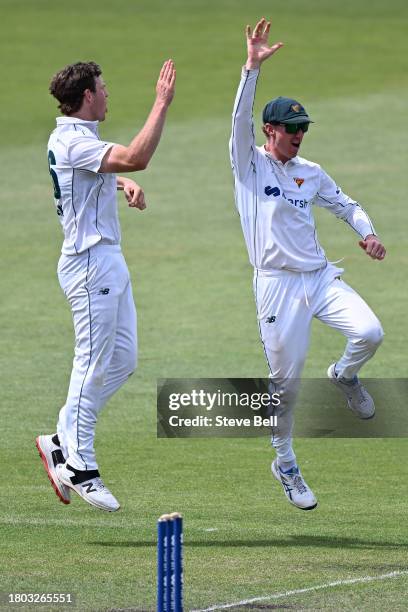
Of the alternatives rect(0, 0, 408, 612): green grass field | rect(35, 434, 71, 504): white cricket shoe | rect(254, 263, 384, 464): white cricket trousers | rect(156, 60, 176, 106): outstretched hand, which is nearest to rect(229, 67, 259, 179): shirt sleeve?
rect(254, 263, 384, 464): white cricket trousers

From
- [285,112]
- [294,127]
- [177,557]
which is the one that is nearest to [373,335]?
[294,127]

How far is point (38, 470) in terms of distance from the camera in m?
12.5

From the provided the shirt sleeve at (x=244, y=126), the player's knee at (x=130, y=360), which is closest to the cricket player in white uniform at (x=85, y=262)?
the player's knee at (x=130, y=360)

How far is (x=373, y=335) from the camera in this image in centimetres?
1080

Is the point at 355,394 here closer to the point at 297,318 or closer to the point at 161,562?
the point at 297,318

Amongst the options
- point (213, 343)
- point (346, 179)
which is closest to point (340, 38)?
point (346, 179)

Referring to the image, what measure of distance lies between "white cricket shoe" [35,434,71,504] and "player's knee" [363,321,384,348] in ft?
7.65

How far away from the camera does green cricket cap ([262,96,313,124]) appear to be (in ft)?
35.6

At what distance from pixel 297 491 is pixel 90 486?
5.42ft

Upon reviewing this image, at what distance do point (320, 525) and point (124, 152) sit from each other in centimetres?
307

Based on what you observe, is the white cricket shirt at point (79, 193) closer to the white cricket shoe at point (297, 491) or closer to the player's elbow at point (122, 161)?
the player's elbow at point (122, 161)

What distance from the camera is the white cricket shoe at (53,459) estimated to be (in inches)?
411

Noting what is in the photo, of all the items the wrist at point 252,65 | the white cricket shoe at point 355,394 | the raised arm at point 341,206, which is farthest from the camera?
the white cricket shoe at point 355,394

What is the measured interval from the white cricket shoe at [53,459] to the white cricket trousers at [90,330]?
0.14m
